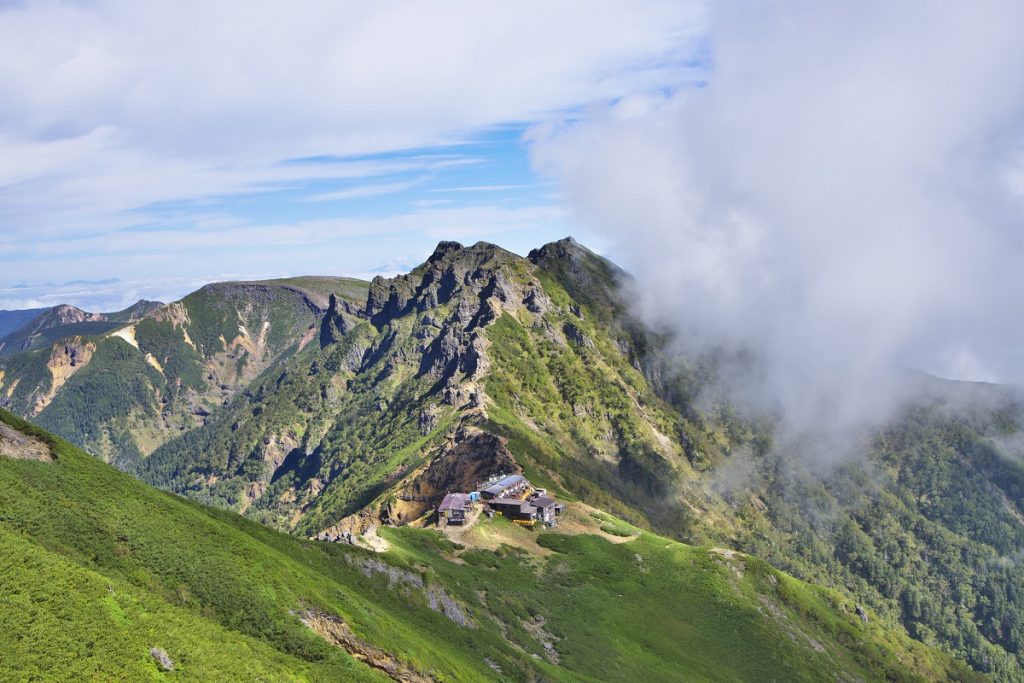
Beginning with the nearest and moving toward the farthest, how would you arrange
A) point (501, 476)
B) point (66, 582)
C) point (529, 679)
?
point (66, 582) → point (529, 679) → point (501, 476)

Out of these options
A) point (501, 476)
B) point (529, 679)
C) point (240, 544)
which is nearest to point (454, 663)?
point (529, 679)

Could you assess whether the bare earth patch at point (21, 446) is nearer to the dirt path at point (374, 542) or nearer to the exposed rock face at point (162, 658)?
the exposed rock face at point (162, 658)

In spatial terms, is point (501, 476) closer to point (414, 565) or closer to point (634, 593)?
point (634, 593)

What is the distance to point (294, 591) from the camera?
6925 cm

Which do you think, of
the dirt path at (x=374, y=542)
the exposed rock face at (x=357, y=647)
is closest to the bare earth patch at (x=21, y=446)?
the exposed rock face at (x=357, y=647)

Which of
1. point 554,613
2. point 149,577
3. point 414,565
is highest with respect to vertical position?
point 149,577

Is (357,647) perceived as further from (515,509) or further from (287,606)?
(515,509)

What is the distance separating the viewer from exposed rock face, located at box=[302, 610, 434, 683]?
6731 cm

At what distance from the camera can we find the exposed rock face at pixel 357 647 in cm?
6731

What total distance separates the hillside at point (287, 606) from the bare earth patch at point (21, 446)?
0.17m

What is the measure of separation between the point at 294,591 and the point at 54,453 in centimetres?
2687

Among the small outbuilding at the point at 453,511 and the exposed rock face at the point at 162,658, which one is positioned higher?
the exposed rock face at the point at 162,658

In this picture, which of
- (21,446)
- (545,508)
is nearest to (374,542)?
(545,508)

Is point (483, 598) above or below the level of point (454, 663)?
below
